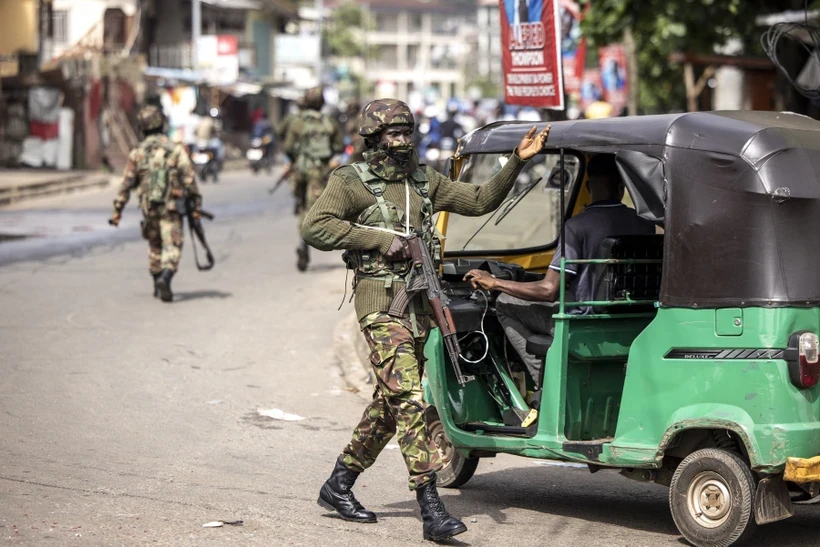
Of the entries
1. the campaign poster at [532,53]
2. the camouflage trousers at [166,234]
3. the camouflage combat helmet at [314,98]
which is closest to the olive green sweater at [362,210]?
the campaign poster at [532,53]

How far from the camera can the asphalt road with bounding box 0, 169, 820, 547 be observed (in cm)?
592

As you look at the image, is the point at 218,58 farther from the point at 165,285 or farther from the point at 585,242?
the point at 585,242

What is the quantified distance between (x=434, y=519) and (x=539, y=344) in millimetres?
1087

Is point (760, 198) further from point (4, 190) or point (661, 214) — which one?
point (4, 190)

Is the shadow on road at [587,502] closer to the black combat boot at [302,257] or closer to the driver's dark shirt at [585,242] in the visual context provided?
the driver's dark shirt at [585,242]

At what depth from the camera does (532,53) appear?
1025 centimetres

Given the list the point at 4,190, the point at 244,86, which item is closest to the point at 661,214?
the point at 4,190

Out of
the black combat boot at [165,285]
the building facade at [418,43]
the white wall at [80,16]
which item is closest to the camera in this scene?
the black combat boot at [165,285]

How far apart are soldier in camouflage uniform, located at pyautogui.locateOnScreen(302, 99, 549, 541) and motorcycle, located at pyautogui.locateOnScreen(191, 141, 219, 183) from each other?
29.3 meters

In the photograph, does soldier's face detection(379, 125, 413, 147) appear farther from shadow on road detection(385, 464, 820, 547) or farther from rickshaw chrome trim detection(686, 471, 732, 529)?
rickshaw chrome trim detection(686, 471, 732, 529)

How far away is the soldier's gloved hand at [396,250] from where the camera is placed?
5.86 meters

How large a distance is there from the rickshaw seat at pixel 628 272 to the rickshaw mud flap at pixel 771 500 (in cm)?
105

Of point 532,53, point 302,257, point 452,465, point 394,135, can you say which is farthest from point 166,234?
point 394,135

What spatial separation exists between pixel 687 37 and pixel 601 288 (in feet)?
35.9
